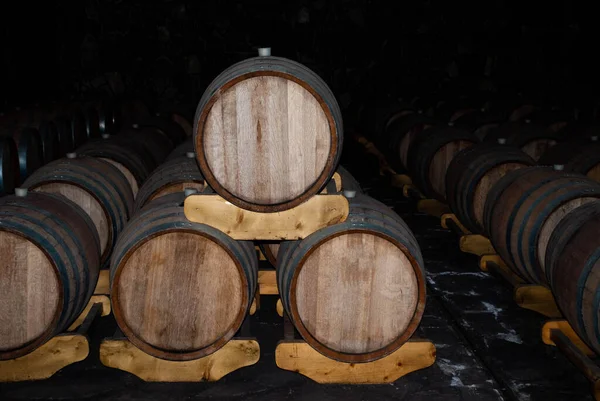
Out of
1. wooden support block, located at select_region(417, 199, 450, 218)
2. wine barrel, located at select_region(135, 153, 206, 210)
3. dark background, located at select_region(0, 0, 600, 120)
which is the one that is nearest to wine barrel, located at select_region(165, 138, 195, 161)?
wine barrel, located at select_region(135, 153, 206, 210)

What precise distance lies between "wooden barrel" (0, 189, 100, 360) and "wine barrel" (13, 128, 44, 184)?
2.20 meters

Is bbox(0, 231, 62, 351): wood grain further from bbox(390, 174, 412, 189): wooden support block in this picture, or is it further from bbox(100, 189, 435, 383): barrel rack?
bbox(390, 174, 412, 189): wooden support block

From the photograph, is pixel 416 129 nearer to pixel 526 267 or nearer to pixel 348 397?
pixel 526 267

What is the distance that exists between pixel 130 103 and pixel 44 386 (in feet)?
24.3

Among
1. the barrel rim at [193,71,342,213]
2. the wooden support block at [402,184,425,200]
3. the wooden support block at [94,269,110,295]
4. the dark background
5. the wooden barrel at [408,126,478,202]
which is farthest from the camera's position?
the dark background

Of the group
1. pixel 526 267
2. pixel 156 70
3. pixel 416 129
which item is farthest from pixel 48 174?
pixel 156 70

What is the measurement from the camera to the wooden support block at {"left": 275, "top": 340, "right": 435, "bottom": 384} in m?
3.54

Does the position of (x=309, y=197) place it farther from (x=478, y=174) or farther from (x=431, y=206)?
(x=431, y=206)

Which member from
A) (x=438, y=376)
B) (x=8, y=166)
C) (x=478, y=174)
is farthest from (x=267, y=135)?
(x=8, y=166)

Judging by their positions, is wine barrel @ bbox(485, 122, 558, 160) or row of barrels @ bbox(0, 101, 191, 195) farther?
wine barrel @ bbox(485, 122, 558, 160)

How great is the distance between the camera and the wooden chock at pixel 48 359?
357 centimetres

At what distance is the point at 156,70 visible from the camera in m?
13.0

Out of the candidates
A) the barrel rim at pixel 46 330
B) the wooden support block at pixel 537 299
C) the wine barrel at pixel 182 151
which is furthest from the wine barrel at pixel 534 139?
the barrel rim at pixel 46 330

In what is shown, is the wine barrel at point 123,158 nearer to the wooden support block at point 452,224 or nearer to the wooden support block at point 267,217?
the wooden support block at point 267,217
